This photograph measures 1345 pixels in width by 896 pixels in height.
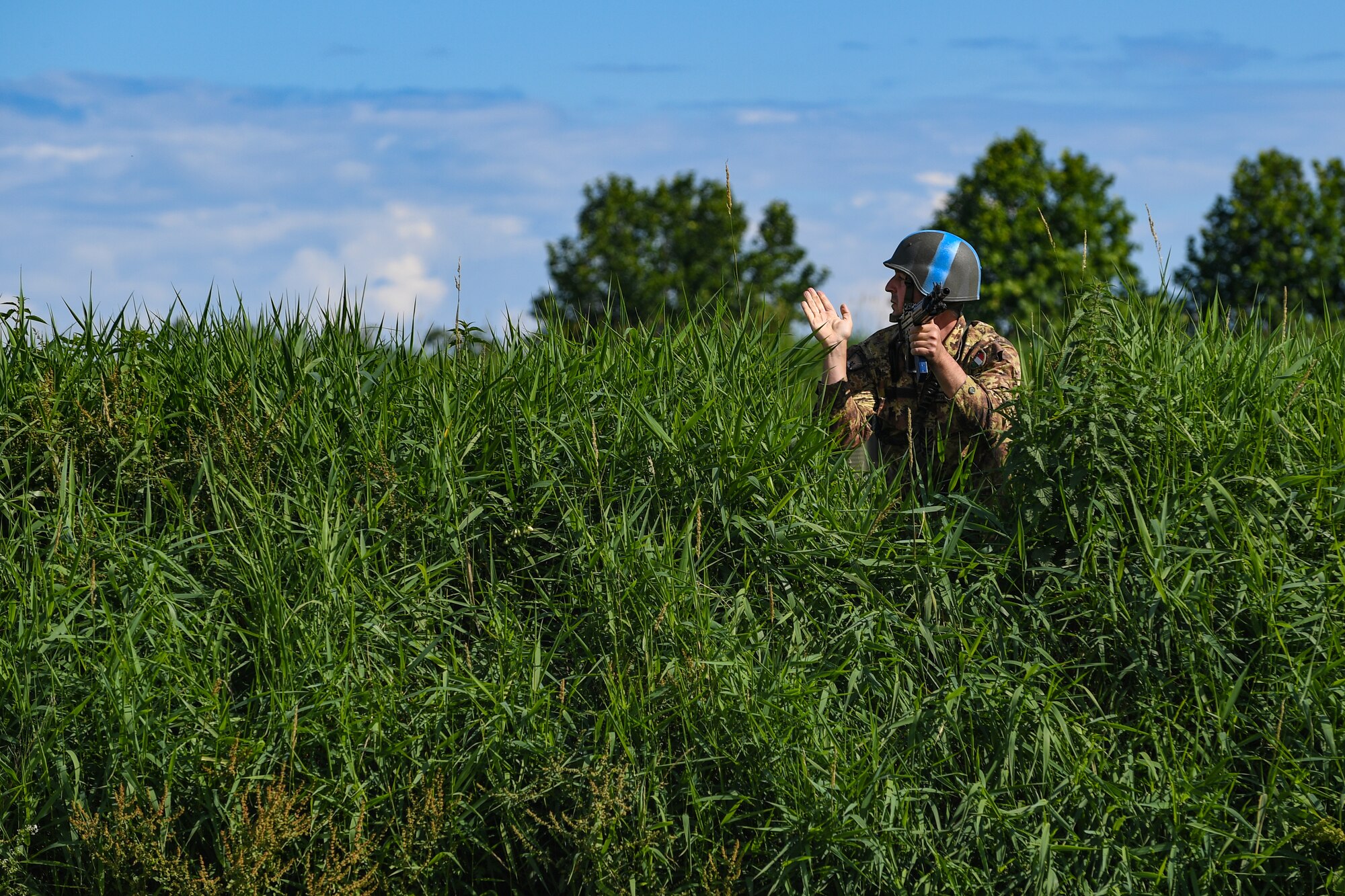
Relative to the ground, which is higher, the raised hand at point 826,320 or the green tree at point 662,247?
the green tree at point 662,247

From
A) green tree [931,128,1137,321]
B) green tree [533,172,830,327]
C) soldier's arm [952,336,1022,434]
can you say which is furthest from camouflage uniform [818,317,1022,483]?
green tree [533,172,830,327]

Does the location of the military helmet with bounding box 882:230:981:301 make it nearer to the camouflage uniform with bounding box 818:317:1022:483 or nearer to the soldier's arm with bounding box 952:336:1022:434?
the camouflage uniform with bounding box 818:317:1022:483

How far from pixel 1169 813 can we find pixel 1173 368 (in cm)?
185

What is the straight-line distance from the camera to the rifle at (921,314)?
520 cm

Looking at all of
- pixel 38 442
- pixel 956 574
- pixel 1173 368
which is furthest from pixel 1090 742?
pixel 38 442

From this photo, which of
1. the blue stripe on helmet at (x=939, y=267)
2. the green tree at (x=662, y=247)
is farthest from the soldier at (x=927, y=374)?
the green tree at (x=662, y=247)

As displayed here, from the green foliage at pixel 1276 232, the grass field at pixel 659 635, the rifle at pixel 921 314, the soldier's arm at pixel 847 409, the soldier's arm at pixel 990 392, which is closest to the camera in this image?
the grass field at pixel 659 635

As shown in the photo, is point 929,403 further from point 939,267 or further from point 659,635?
point 659,635

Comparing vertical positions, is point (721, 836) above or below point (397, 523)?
below

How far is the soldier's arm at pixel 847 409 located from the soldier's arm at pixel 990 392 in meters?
0.47

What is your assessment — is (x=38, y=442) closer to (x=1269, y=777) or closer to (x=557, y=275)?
(x=1269, y=777)

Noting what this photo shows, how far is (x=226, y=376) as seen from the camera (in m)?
5.02

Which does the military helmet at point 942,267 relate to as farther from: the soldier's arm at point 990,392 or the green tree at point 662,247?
the green tree at point 662,247

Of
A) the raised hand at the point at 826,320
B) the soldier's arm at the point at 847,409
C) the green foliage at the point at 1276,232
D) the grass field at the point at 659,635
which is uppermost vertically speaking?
the green foliage at the point at 1276,232
